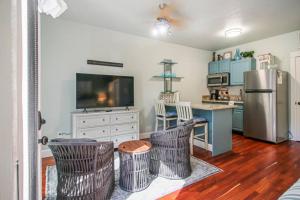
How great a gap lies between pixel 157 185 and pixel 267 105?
11.0ft

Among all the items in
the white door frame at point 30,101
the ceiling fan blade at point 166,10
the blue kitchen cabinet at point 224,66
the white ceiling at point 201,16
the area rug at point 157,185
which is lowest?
the area rug at point 157,185

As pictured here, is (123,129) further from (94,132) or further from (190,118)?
(190,118)

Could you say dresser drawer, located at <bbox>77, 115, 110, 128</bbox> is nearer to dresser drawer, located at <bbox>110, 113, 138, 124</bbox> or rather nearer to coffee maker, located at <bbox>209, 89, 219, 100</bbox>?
dresser drawer, located at <bbox>110, 113, 138, 124</bbox>

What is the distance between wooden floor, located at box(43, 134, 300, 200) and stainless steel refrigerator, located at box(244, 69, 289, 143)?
0.43 metres

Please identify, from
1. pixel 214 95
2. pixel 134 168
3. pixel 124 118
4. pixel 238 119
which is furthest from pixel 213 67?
pixel 134 168

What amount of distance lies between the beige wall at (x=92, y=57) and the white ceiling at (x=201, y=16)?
25 cm

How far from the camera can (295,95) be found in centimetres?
412

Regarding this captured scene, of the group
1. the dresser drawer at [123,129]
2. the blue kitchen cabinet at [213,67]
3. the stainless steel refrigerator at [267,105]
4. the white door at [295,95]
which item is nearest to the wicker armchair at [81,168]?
the dresser drawer at [123,129]

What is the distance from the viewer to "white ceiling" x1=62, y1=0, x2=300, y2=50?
2.73 m

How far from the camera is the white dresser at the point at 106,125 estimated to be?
309cm

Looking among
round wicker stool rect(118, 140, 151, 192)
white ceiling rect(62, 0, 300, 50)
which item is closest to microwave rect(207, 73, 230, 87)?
white ceiling rect(62, 0, 300, 50)

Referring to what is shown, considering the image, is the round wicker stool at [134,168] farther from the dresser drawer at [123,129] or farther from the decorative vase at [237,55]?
the decorative vase at [237,55]

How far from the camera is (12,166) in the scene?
2.23 feet

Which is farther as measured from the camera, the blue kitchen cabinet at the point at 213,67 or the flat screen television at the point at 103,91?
the blue kitchen cabinet at the point at 213,67
